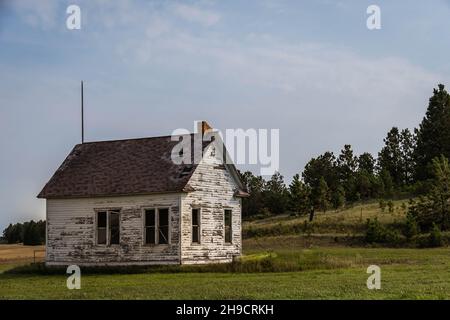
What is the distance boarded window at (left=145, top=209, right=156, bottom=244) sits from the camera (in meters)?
31.9

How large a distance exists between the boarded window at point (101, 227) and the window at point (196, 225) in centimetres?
395

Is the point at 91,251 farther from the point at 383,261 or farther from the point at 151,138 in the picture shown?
the point at 383,261

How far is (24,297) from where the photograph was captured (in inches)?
767

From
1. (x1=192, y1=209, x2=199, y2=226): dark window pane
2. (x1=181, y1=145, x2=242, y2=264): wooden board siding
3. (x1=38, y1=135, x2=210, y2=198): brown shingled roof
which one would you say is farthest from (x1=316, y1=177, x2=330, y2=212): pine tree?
(x1=192, y1=209, x2=199, y2=226): dark window pane

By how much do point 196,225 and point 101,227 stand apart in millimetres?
4242

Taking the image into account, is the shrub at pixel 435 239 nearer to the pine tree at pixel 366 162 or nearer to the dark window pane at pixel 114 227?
the dark window pane at pixel 114 227

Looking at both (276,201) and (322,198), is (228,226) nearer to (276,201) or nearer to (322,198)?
(322,198)

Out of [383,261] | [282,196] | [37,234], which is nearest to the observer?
[383,261]

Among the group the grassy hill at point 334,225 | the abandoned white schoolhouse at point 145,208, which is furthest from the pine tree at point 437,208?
the abandoned white schoolhouse at point 145,208

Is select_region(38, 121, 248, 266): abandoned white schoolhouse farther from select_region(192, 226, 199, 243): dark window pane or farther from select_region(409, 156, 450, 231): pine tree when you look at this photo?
select_region(409, 156, 450, 231): pine tree

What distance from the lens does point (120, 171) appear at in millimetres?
33656

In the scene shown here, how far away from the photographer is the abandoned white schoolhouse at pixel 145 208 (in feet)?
104
